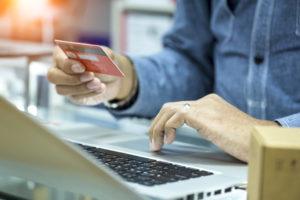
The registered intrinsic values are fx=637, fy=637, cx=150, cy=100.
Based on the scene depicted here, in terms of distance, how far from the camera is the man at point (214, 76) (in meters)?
0.98

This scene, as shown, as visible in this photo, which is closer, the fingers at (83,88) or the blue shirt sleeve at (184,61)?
the fingers at (83,88)

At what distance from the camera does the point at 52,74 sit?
1.19 meters

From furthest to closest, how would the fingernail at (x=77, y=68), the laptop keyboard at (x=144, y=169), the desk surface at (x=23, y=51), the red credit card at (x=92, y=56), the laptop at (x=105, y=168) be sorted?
the desk surface at (x=23, y=51), the fingernail at (x=77, y=68), the red credit card at (x=92, y=56), the laptop keyboard at (x=144, y=169), the laptop at (x=105, y=168)

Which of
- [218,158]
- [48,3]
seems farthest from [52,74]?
[48,3]

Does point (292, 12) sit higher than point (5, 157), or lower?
higher

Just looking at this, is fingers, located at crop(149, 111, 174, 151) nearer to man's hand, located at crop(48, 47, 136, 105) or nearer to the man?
the man

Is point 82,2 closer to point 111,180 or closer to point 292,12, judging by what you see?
point 292,12

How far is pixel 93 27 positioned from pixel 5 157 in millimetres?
2467

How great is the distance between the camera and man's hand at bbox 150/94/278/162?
3.10 ft

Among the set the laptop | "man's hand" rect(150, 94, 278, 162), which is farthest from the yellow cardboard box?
"man's hand" rect(150, 94, 278, 162)

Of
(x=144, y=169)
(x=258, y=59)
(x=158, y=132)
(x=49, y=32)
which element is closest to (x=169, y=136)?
(x=158, y=132)

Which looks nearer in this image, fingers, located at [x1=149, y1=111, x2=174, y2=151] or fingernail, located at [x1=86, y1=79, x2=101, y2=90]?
fingers, located at [x1=149, y1=111, x2=174, y2=151]

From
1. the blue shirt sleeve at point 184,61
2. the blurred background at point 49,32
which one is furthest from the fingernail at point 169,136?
the blue shirt sleeve at point 184,61

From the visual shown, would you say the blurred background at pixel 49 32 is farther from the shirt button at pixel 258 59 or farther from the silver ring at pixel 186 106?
the shirt button at pixel 258 59
